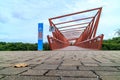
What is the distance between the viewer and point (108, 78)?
85.2 inches

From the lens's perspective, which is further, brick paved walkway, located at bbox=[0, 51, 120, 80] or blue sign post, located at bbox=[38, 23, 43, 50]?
blue sign post, located at bbox=[38, 23, 43, 50]

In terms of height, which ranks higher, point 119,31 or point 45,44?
point 119,31

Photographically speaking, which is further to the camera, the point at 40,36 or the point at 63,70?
the point at 40,36

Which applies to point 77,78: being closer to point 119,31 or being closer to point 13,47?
point 13,47

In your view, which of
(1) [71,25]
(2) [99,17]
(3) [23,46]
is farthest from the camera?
(1) [71,25]

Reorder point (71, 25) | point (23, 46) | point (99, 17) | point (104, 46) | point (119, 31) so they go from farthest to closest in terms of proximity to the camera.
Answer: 1. point (119, 31)
2. point (71, 25)
3. point (99, 17)
4. point (104, 46)
5. point (23, 46)

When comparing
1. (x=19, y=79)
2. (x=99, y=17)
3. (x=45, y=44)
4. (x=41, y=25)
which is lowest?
(x=19, y=79)

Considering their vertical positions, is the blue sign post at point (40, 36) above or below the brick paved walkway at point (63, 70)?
above

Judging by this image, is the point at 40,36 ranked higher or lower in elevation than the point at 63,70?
higher

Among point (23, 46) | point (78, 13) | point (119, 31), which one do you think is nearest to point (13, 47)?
point (23, 46)

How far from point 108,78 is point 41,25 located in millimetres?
10228

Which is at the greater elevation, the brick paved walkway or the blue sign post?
the blue sign post

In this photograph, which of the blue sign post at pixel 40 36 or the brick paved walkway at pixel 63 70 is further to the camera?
the blue sign post at pixel 40 36

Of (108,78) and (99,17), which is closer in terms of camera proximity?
(108,78)
